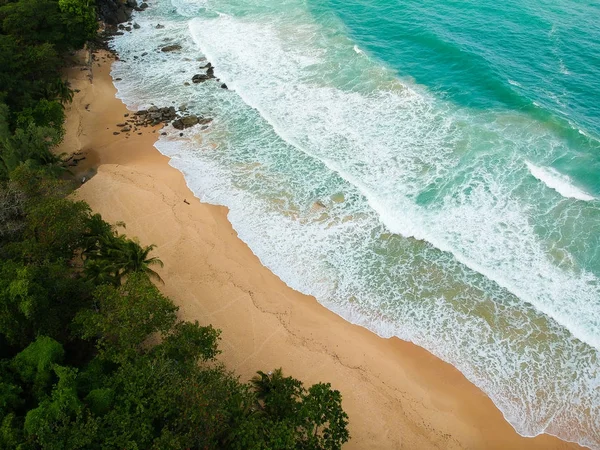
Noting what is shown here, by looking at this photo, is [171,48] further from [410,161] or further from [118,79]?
[410,161]

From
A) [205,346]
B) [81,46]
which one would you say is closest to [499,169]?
[205,346]

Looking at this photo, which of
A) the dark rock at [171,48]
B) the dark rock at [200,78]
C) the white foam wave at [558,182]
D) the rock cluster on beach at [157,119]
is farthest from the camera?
the dark rock at [171,48]

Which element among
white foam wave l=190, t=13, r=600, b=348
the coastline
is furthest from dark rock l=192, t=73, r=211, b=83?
the coastline

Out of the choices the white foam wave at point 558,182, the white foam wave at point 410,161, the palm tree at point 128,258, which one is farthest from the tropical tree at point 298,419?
the white foam wave at point 558,182

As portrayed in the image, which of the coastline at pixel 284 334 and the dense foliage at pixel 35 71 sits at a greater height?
the dense foliage at pixel 35 71

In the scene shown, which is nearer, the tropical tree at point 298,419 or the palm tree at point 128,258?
the tropical tree at point 298,419

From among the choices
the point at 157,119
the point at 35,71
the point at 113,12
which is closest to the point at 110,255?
the point at 157,119

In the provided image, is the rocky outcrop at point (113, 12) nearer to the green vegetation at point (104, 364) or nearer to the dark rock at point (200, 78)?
the dark rock at point (200, 78)
